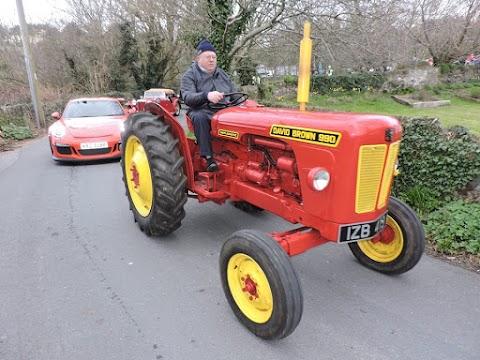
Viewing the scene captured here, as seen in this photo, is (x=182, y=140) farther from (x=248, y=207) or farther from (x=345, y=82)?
(x=345, y=82)

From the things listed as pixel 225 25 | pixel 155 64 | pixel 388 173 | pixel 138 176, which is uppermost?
pixel 225 25

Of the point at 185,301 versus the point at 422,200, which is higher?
the point at 422,200

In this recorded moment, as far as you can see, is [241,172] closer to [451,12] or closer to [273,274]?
[273,274]

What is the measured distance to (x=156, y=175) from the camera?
330cm

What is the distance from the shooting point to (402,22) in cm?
1032

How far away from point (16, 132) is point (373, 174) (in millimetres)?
12049

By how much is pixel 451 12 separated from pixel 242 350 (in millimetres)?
15366

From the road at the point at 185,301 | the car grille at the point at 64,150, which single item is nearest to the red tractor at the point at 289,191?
the road at the point at 185,301

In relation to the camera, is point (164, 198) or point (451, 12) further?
point (451, 12)

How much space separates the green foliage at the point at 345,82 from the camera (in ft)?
53.1

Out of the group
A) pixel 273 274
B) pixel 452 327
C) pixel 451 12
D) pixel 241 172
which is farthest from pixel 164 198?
pixel 451 12

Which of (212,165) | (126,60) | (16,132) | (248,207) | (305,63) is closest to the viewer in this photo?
(305,63)

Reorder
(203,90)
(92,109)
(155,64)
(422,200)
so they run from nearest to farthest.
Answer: (203,90) < (422,200) < (92,109) < (155,64)

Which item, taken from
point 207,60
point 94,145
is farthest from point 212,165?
point 94,145
